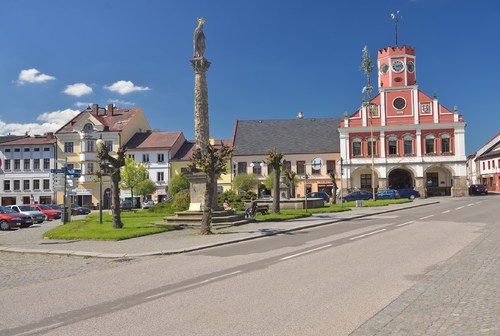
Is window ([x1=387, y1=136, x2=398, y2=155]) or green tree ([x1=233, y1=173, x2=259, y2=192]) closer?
green tree ([x1=233, y1=173, x2=259, y2=192])

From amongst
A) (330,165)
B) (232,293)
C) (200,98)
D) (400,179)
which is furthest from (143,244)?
(400,179)

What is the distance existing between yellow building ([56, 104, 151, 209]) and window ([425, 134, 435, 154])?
4350cm

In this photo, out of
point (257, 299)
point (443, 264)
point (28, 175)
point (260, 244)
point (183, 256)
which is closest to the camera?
point (257, 299)

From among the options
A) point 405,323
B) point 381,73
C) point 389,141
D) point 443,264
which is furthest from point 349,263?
point 381,73

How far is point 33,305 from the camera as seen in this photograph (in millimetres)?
8242

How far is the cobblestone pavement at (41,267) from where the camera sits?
11094 mm

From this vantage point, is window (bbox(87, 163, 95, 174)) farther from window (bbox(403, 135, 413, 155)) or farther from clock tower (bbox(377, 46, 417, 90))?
window (bbox(403, 135, 413, 155))

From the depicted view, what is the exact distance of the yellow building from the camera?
68375mm

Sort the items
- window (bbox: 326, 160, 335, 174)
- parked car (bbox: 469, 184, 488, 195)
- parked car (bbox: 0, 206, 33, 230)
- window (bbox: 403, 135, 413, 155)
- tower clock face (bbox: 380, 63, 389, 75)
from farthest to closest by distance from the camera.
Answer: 1. window (bbox: 326, 160, 335, 174)
2. tower clock face (bbox: 380, 63, 389, 75)
3. window (bbox: 403, 135, 413, 155)
4. parked car (bbox: 469, 184, 488, 195)
5. parked car (bbox: 0, 206, 33, 230)

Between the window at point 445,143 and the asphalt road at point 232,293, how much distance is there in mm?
52696

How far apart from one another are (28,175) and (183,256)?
211 feet

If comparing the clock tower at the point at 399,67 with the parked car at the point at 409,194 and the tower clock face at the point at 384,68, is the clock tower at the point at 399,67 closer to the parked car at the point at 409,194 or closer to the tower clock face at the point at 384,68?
the tower clock face at the point at 384,68

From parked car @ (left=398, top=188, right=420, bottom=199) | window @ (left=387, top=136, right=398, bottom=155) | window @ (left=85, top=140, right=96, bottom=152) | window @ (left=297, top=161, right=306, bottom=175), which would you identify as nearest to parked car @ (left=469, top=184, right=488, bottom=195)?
parked car @ (left=398, top=188, right=420, bottom=199)

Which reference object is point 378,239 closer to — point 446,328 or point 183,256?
point 183,256
